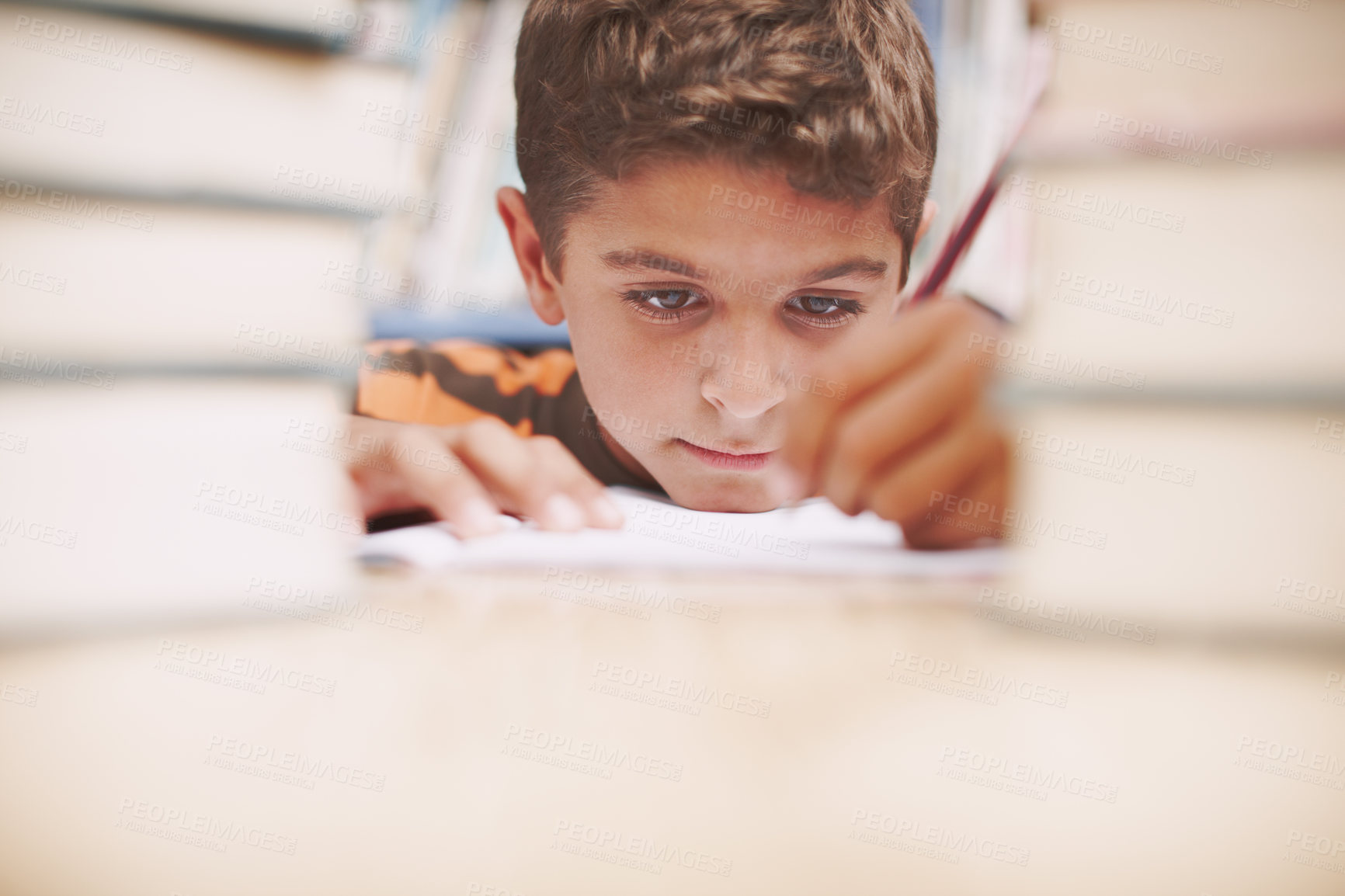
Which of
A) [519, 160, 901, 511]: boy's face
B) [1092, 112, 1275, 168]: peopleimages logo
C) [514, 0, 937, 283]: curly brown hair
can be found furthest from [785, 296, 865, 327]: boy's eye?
[1092, 112, 1275, 168]: peopleimages logo

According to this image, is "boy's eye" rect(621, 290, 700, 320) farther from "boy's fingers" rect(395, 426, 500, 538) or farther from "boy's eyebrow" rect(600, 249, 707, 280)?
"boy's fingers" rect(395, 426, 500, 538)

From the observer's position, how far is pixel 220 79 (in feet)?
2.66

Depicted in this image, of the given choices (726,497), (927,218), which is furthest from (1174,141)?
(726,497)

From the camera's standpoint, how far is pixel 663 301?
30.2 inches

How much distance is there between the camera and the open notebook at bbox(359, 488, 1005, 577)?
790mm

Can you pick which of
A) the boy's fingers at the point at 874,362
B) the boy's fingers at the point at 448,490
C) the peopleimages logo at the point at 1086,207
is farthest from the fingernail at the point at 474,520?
the peopleimages logo at the point at 1086,207

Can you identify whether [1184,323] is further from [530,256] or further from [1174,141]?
[530,256]

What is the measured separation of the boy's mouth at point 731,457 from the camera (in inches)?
31.3

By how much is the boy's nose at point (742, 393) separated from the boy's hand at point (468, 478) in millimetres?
173

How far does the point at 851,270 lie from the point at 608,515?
0.38 m

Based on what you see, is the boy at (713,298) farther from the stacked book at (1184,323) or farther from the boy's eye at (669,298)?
the stacked book at (1184,323)

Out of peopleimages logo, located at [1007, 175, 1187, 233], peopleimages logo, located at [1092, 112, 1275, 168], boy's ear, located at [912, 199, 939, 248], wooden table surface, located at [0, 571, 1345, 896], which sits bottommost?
wooden table surface, located at [0, 571, 1345, 896]

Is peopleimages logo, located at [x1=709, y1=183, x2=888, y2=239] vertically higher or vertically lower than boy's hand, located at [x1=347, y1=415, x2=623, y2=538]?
higher

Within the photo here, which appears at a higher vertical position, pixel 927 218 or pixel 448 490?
pixel 927 218
